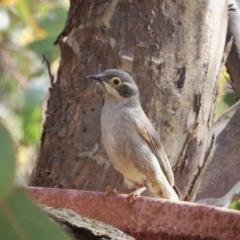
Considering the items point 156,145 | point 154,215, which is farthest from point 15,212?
point 156,145

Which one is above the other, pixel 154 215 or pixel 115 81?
pixel 115 81

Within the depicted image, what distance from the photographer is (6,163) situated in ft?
1.70

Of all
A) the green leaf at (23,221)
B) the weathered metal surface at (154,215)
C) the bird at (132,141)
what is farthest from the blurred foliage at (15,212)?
the bird at (132,141)

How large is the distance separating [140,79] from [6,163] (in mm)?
2482

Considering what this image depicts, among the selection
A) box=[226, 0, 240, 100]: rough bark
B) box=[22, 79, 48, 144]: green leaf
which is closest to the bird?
box=[22, 79, 48, 144]: green leaf

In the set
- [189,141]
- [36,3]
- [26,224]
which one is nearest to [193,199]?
[189,141]

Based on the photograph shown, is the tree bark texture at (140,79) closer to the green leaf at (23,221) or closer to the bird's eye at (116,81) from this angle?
the bird's eye at (116,81)

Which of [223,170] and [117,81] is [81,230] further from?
[223,170]

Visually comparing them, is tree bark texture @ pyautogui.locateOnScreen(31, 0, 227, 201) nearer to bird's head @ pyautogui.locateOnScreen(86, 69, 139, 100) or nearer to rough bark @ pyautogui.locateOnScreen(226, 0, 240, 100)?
bird's head @ pyautogui.locateOnScreen(86, 69, 139, 100)

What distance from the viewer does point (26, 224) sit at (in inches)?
21.0

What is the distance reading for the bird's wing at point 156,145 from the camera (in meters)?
→ 2.92

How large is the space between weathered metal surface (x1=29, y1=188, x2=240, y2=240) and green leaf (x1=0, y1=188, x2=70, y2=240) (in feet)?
3.70

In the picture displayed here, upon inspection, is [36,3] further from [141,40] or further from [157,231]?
[157,231]

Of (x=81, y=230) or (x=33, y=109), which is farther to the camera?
(x=33, y=109)
